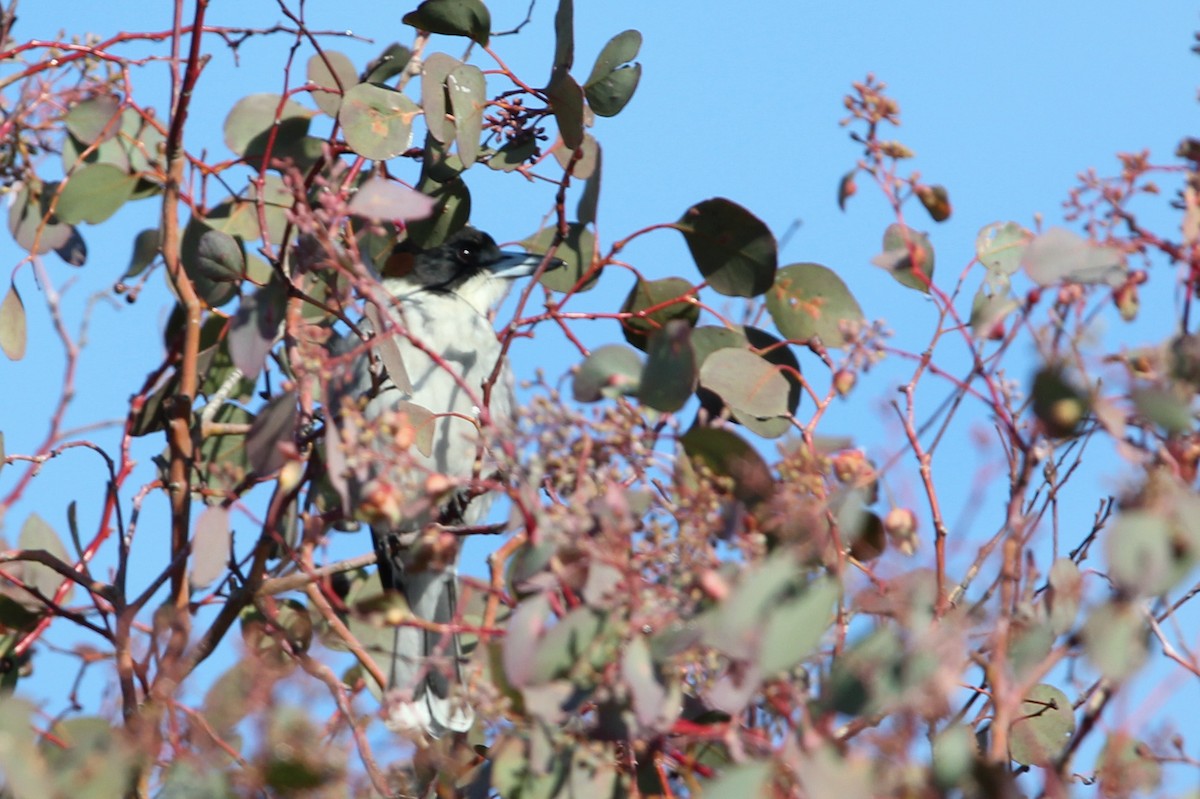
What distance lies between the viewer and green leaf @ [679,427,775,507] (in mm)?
1741

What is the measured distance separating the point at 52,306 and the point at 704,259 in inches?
70.0

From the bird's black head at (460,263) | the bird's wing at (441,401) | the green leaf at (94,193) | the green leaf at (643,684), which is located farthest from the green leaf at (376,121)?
the bird's black head at (460,263)

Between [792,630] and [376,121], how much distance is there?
66.1 inches

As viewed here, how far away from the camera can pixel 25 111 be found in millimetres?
3166

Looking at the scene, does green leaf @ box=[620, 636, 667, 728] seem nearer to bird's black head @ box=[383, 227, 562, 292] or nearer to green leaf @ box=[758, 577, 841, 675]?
green leaf @ box=[758, 577, 841, 675]

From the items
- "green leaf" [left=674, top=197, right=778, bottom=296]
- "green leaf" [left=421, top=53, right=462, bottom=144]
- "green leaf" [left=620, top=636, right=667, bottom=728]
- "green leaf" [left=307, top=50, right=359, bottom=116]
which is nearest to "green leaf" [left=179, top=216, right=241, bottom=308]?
"green leaf" [left=307, top=50, right=359, bottom=116]

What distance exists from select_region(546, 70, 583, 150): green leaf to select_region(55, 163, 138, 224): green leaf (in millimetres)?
981

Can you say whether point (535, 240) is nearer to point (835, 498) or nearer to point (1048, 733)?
point (1048, 733)

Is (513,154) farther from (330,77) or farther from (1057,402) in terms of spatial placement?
(1057,402)

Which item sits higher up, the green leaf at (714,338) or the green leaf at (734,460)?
the green leaf at (714,338)

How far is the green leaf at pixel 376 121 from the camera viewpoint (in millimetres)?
2691

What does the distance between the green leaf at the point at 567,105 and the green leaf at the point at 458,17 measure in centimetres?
30

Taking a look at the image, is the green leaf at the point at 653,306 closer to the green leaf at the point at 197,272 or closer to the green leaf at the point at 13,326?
the green leaf at the point at 197,272

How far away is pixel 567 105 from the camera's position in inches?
105
